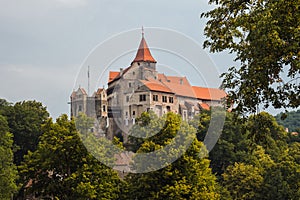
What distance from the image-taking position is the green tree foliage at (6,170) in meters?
57.2

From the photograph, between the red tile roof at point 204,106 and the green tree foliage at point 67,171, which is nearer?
the green tree foliage at point 67,171

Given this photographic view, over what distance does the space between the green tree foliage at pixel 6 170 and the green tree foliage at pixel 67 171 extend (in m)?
9.99

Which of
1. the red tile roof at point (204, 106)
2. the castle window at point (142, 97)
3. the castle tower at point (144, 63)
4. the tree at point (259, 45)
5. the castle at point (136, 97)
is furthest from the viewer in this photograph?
the red tile roof at point (204, 106)

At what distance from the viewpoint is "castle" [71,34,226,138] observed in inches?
4766

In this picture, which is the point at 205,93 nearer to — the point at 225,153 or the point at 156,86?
the point at 156,86

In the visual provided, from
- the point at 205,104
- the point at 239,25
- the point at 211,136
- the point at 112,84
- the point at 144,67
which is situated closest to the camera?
the point at 239,25

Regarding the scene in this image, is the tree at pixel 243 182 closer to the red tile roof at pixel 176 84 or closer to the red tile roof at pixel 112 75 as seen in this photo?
the red tile roof at pixel 176 84

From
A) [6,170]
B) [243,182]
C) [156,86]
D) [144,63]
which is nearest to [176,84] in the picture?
[156,86]

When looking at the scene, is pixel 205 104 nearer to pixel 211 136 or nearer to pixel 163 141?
pixel 211 136

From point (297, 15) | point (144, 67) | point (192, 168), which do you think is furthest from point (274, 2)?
point (144, 67)

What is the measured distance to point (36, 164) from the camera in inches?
1875

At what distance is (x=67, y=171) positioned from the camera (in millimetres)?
47000

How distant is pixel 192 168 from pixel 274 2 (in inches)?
1094

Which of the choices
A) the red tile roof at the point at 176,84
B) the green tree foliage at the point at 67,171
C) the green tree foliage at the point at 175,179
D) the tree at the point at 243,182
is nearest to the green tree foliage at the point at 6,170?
the green tree foliage at the point at 67,171
